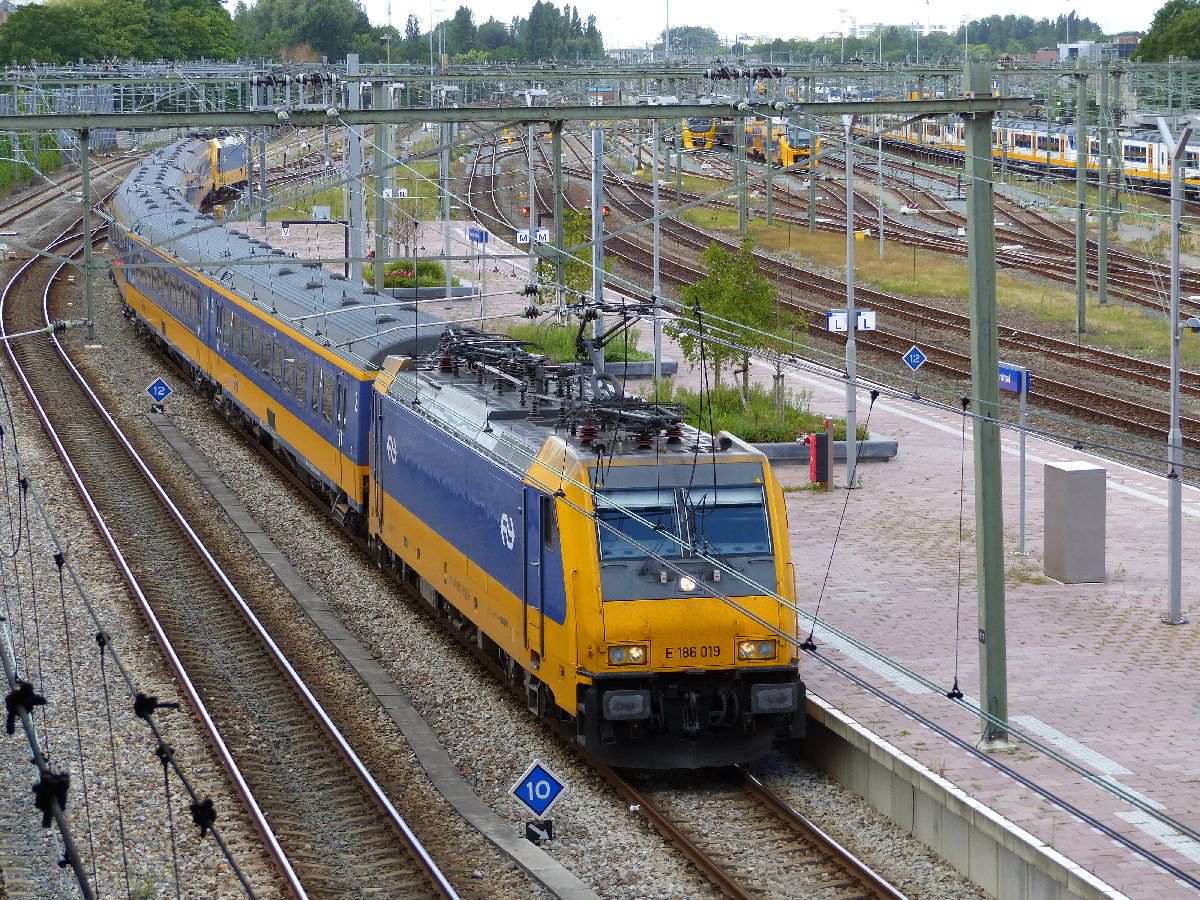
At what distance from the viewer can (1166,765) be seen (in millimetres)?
14242

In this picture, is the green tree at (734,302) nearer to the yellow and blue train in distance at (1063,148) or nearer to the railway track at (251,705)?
the railway track at (251,705)

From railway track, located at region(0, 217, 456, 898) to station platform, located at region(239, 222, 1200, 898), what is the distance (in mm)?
4097

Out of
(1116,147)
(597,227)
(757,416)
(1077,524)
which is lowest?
(1077,524)

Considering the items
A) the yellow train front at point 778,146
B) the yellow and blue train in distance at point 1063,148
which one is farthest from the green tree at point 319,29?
the yellow and blue train in distance at point 1063,148

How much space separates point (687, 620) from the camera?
14.4m

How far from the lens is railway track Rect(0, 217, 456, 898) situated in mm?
13602

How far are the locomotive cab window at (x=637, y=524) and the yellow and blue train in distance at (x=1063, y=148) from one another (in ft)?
147

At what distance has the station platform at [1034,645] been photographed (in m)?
13.2

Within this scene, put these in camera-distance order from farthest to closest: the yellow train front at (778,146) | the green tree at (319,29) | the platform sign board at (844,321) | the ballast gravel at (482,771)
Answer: the green tree at (319,29)
the yellow train front at (778,146)
the platform sign board at (844,321)
the ballast gravel at (482,771)

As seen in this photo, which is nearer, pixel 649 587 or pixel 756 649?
pixel 649 587

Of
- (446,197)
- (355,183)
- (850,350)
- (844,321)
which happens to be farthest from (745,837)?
(355,183)

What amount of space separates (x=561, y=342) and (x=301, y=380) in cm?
1230

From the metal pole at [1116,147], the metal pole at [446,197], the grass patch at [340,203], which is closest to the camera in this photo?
the metal pole at [446,197]

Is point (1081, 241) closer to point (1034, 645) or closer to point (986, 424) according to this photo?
point (1034, 645)
